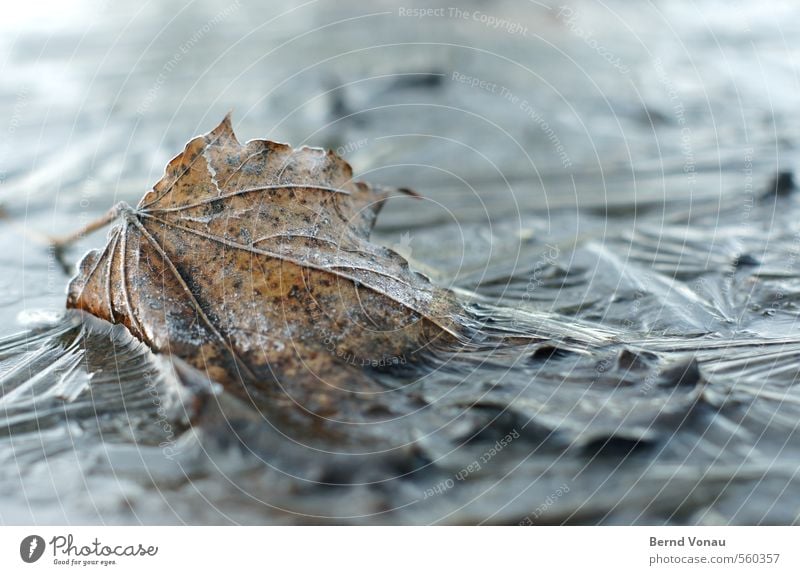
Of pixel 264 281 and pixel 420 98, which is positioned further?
pixel 420 98

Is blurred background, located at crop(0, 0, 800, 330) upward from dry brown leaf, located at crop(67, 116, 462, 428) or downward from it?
upward

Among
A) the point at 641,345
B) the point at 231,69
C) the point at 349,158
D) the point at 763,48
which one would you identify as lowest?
the point at 641,345

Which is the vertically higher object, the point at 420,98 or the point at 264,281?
the point at 420,98

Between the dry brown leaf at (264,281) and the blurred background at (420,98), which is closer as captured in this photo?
the dry brown leaf at (264,281)

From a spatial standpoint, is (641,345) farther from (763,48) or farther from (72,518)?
(763,48)

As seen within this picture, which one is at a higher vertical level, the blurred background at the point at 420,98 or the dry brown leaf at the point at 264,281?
the blurred background at the point at 420,98

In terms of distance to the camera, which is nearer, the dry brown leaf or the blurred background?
the dry brown leaf
